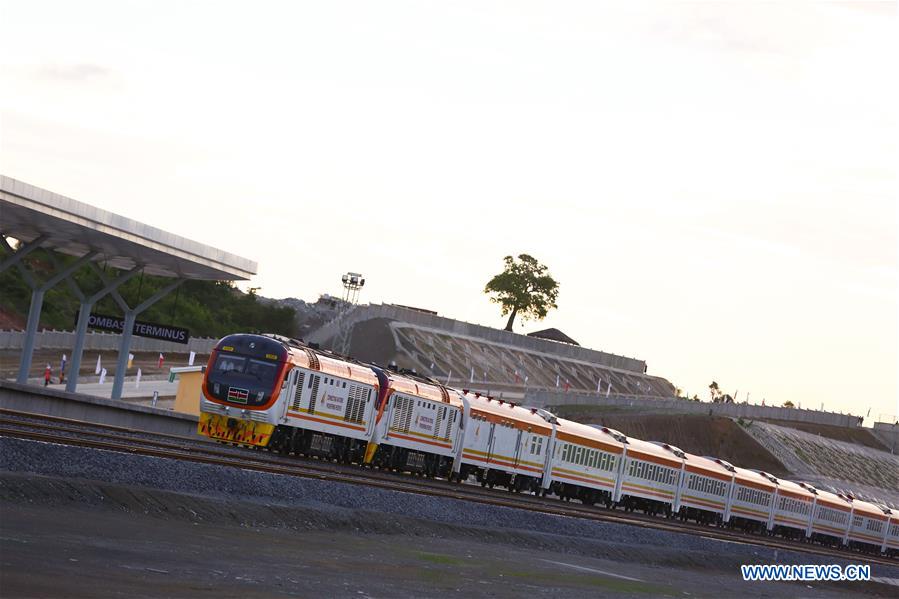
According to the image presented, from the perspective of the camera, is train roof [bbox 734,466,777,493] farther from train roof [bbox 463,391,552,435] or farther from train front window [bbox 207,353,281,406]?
train front window [bbox 207,353,281,406]

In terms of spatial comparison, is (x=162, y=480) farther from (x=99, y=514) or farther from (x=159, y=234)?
(x=159, y=234)

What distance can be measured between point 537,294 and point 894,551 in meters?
110

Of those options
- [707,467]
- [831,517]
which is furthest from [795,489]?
[707,467]

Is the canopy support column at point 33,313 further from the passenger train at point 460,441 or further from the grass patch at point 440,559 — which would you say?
the grass patch at point 440,559

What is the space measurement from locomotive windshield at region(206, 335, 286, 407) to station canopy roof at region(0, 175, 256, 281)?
320 inches

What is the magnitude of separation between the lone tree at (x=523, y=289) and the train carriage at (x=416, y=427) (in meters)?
139

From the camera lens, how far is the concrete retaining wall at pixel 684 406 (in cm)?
11456

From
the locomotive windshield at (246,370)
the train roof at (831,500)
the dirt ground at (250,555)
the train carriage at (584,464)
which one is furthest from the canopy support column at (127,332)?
the train roof at (831,500)

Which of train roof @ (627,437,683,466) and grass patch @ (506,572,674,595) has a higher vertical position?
train roof @ (627,437,683,466)

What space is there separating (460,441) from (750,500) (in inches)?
934

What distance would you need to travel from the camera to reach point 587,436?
5519 centimetres

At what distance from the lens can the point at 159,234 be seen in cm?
4834

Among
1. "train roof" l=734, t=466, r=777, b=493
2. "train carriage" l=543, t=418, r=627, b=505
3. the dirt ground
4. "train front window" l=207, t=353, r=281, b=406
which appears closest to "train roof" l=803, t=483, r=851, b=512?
"train roof" l=734, t=466, r=777, b=493

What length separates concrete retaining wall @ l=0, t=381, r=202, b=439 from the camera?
42.2 metres
